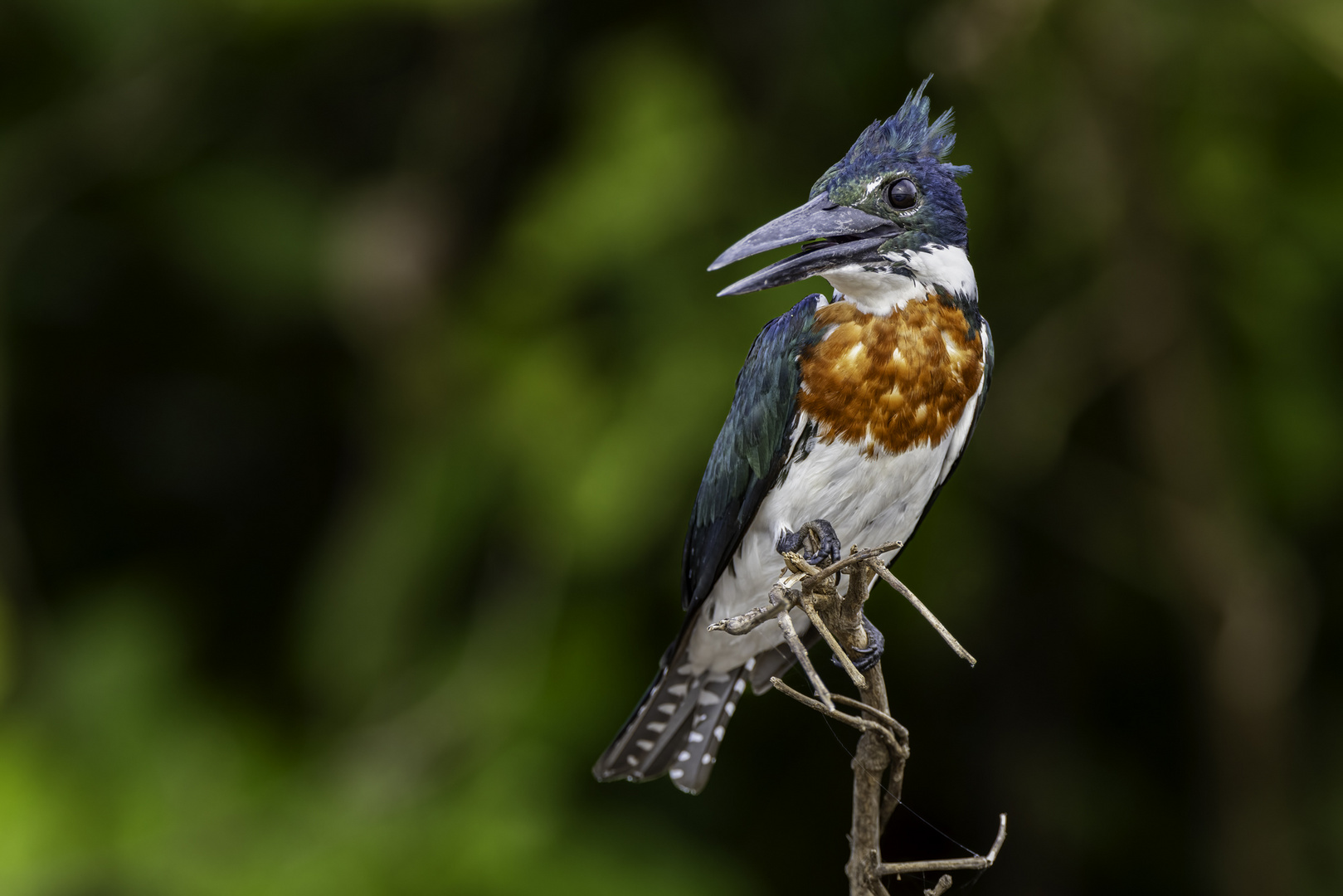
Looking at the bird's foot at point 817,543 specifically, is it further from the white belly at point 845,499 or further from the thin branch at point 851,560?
the thin branch at point 851,560

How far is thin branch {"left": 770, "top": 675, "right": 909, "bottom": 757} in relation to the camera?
4.00ft

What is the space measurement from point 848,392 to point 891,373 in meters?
0.06

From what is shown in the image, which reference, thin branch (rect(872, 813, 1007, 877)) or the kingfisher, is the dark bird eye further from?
thin branch (rect(872, 813, 1007, 877))

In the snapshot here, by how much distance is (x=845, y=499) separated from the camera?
5.57 feet

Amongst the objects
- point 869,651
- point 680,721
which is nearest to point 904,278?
point 869,651

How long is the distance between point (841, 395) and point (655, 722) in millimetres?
671

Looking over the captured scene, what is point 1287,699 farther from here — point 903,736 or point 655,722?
point 903,736

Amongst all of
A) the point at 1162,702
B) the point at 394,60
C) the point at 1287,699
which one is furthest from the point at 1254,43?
the point at 394,60

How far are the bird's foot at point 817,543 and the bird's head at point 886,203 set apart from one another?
33cm

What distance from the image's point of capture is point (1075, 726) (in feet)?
13.8

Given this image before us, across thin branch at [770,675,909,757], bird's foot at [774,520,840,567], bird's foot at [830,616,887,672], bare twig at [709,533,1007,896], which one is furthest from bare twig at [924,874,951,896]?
bird's foot at [774,520,840,567]

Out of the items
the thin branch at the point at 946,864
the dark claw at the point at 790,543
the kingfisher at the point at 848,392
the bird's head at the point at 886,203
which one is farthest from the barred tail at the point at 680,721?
the bird's head at the point at 886,203

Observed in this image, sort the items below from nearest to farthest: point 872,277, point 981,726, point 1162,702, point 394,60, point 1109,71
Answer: point 872,277
point 1109,71
point 981,726
point 1162,702
point 394,60

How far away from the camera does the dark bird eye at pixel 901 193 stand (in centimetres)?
145
